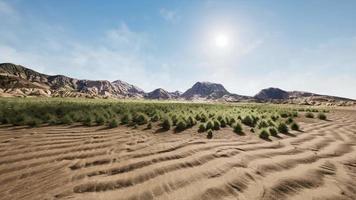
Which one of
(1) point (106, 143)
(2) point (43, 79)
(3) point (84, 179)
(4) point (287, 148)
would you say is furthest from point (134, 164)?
(2) point (43, 79)

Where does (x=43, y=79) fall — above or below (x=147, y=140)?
above

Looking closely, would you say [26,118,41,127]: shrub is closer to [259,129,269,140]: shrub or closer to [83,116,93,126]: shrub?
[83,116,93,126]: shrub

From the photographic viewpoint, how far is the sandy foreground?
3.57m

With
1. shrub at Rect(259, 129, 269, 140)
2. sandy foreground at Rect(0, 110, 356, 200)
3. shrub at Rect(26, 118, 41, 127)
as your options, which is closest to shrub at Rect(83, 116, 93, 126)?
shrub at Rect(26, 118, 41, 127)

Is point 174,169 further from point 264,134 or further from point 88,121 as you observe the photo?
point 88,121

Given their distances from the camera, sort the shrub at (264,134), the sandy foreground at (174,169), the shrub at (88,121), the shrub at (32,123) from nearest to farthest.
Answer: the sandy foreground at (174,169) → the shrub at (264,134) → the shrub at (32,123) → the shrub at (88,121)

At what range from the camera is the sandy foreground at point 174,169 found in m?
3.57

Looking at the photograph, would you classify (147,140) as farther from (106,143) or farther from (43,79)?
(43,79)

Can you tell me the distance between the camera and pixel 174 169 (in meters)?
4.50

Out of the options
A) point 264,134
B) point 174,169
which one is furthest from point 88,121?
point 174,169

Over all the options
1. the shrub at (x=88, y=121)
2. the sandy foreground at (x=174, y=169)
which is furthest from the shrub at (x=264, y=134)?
the shrub at (x=88, y=121)

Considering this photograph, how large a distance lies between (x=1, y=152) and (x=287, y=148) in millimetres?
6601

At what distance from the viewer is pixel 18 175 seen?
429 centimetres

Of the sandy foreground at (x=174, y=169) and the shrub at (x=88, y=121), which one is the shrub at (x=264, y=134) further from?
the shrub at (x=88, y=121)
